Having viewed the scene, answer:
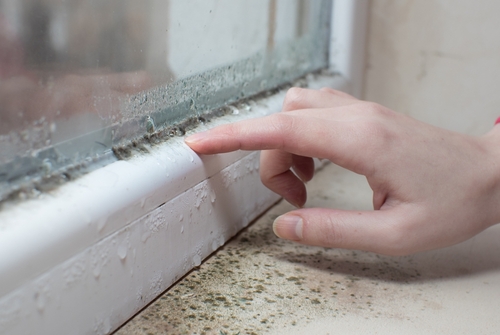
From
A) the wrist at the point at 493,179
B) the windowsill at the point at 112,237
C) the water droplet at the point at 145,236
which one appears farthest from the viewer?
the wrist at the point at 493,179

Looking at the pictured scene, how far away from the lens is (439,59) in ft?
3.06

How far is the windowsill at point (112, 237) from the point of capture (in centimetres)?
35

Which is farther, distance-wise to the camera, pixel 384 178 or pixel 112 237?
pixel 384 178

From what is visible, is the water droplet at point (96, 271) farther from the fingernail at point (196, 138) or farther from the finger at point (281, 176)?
the finger at point (281, 176)

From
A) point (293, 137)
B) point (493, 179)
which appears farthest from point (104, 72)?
point (493, 179)

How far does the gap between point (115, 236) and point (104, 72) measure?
15 centimetres

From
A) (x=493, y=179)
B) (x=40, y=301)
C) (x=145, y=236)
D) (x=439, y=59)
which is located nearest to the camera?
(x=40, y=301)

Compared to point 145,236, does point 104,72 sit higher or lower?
higher

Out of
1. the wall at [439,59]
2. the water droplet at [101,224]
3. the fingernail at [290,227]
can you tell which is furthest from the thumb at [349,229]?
the wall at [439,59]

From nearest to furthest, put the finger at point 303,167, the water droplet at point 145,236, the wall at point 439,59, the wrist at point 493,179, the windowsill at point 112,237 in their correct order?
1. the windowsill at point 112,237
2. the water droplet at point 145,236
3. the wrist at point 493,179
4. the finger at point 303,167
5. the wall at point 439,59

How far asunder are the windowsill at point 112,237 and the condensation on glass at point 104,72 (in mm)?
32

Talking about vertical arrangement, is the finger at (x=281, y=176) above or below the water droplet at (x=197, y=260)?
above

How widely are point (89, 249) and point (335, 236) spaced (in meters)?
0.26

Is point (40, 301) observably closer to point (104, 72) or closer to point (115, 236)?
point (115, 236)
